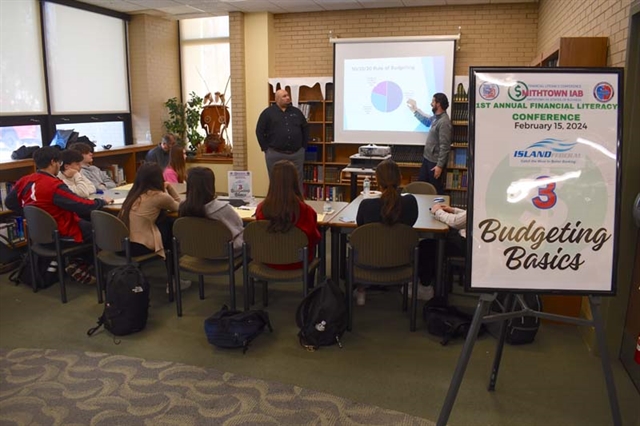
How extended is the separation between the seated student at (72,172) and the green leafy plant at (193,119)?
3664mm

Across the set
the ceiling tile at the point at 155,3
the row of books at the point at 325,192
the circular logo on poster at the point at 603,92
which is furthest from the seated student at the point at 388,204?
the ceiling tile at the point at 155,3

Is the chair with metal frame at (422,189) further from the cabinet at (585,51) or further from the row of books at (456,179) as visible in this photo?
the row of books at (456,179)

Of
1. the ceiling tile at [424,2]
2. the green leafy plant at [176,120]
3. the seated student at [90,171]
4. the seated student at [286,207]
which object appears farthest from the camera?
the green leafy plant at [176,120]

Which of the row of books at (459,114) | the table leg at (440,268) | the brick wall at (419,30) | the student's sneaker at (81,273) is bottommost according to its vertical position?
the student's sneaker at (81,273)

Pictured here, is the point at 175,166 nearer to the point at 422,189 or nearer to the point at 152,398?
the point at 422,189

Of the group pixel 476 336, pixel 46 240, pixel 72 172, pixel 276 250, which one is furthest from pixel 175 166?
pixel 476 336

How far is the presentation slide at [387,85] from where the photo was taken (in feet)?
23.1

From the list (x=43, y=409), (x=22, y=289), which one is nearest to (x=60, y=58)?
(x=22, y=289)

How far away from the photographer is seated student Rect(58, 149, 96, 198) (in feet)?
15.3

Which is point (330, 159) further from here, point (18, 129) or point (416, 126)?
point (18, 129)

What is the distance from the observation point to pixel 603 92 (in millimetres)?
2125

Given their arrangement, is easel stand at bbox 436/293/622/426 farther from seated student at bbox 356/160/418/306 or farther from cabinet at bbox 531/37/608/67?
cabinet at bbox 531/37/608/67

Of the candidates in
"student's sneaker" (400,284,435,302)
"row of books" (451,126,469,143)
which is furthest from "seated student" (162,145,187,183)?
"row of books" (451,126,469,143)

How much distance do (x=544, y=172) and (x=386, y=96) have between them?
5381 millimetres
